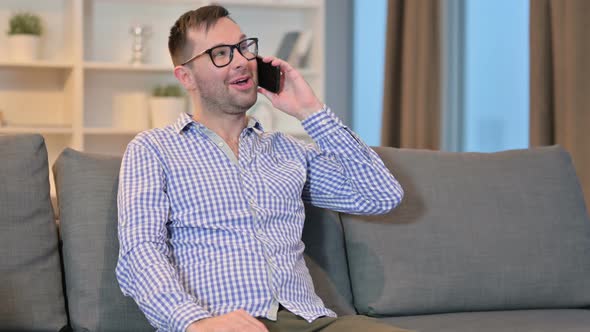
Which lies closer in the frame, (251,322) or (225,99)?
(251,322)

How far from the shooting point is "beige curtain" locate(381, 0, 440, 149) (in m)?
4.24

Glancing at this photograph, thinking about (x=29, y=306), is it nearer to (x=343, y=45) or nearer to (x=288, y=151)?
(x=288, y=151)

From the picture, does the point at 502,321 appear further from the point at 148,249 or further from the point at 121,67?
the point at 121,67

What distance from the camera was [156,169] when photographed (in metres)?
1.87

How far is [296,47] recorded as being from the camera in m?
4.89

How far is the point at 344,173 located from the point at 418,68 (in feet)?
7.35

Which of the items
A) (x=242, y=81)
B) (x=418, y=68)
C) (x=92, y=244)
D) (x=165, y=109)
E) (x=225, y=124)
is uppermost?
(x=418, y=68)

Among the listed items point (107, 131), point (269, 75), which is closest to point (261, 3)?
point (107, 131)

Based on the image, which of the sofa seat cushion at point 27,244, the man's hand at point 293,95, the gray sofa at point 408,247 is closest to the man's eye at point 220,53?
the man's hand at point 293,95

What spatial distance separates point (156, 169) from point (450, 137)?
2770mm

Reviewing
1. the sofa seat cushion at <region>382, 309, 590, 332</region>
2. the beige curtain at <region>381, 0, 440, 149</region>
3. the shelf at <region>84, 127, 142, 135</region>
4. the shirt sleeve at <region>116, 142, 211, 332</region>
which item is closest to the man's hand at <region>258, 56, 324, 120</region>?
the shirt sleeve at <region>116, 142, 211, 332</region>

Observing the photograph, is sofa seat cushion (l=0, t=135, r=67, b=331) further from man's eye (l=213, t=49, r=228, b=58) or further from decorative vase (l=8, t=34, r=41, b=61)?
decorative vase (l=8, t=34, r=41, b=61)

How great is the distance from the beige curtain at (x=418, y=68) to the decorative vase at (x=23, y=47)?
5.96ft

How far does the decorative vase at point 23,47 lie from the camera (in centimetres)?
448
